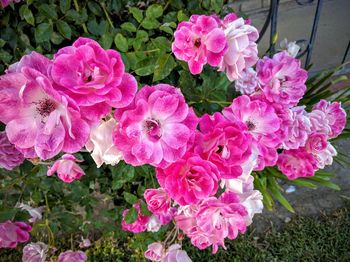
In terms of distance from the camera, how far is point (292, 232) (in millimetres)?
2035

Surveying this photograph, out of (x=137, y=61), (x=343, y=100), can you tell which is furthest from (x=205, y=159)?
(x=343, y=100)

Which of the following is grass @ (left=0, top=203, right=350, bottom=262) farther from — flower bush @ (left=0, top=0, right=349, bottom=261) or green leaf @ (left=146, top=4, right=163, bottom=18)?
green leaf @ (left=146, top=4, right=163, bottom=18)

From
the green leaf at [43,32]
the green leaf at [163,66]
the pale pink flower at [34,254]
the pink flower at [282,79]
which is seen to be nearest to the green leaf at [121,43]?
the green leaf at [163,66]

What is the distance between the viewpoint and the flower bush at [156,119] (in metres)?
0.65

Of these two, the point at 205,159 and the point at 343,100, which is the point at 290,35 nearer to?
the point at 343,100

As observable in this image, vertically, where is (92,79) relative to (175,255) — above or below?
above

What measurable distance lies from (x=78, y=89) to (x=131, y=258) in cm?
153

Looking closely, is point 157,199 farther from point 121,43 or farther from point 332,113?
point 332,113

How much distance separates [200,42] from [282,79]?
0.92 ft

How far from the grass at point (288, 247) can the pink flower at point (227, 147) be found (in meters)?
1.30

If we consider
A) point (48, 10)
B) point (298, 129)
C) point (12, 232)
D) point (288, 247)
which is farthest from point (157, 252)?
point (288, 247)

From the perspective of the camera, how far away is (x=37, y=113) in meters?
0.66

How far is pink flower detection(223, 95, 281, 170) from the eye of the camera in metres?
0.85

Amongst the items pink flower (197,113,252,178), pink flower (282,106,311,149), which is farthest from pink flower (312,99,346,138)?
pink flower (197,113,252,178)
